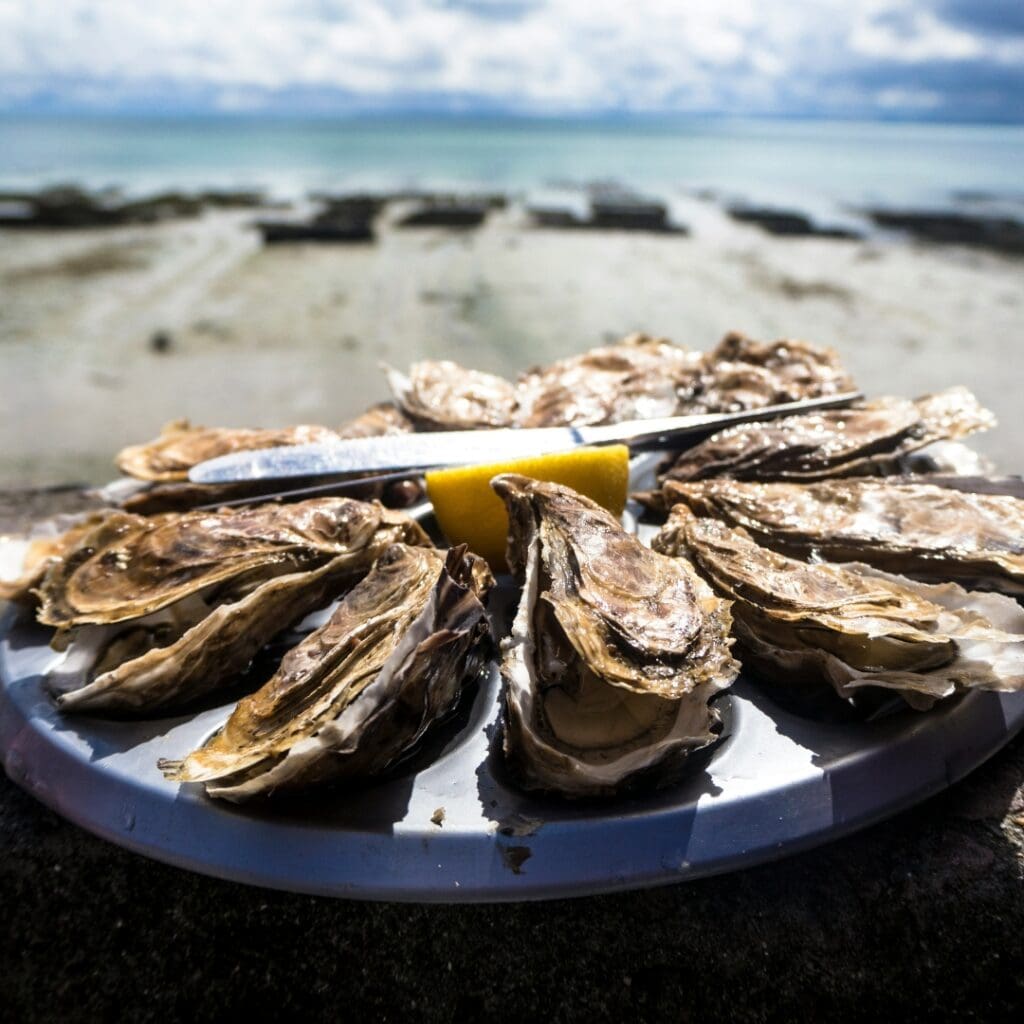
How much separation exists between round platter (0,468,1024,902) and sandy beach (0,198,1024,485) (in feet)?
12.0

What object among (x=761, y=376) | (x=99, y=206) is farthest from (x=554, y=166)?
(x=761, y=376)

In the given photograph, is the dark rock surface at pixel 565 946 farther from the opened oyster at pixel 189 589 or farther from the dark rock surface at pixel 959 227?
the dark rock surface at pixel 959 227

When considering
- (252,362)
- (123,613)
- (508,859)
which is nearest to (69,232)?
(252,362)

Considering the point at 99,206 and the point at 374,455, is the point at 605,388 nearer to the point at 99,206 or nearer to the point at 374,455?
the point at 374,455

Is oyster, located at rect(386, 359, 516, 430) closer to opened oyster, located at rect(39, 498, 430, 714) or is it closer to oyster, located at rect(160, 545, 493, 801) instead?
opened oyster, located at rect(39, 498, 430, 714)

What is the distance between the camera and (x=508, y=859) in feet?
3.67

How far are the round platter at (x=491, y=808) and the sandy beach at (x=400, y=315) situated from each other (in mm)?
3649

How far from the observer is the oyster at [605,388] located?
7.04 ft

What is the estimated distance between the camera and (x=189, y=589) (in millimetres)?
1475

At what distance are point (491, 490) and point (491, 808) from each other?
0.67 m

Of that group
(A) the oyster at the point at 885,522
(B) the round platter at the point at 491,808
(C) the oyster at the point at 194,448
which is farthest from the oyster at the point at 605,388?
(B) the round platter at the point at 491,808

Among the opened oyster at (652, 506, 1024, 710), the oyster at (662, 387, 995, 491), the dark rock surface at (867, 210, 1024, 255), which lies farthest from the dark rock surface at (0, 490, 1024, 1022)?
the dark rock surface at (867, 210, 1024, 255)

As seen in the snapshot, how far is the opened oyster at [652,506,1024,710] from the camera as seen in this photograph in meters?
1.26

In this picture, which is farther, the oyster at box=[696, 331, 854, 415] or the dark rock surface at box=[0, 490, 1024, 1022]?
the oyster at box=[696, 331, 854, 415]
